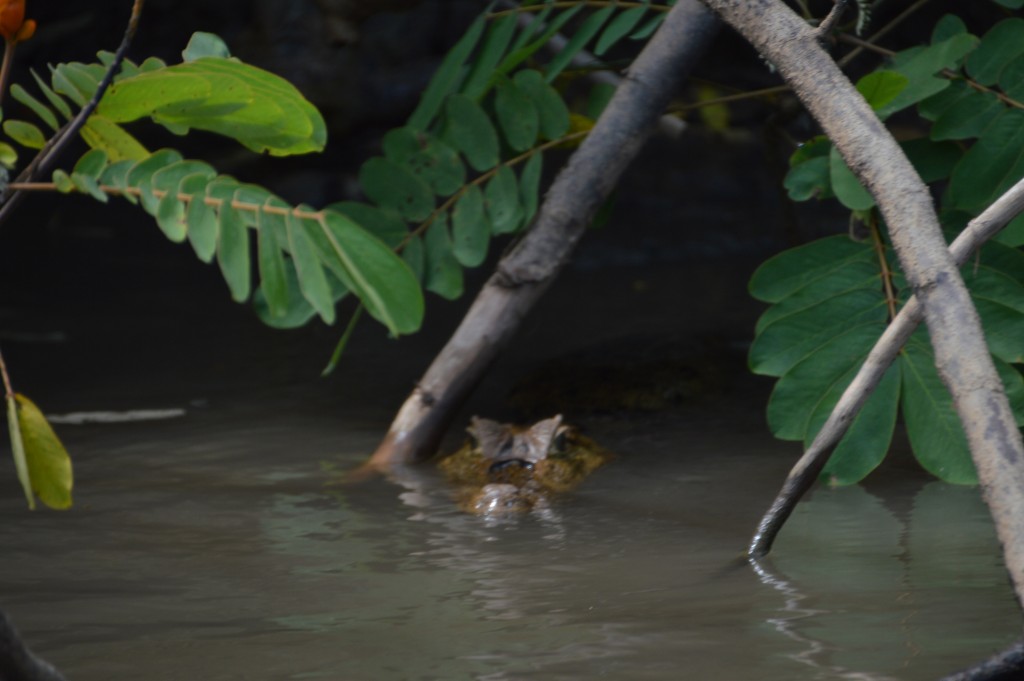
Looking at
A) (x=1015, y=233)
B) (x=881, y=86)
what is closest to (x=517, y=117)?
(x=881, y=86)

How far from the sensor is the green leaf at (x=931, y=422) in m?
2.62

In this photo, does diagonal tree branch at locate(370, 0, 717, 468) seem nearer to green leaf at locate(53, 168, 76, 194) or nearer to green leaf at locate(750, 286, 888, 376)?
green leaf at locate(750, 286, 888, 376)

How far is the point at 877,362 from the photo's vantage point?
84.4 inches

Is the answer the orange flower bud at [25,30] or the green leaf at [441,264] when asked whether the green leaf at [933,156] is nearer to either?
the green leaf at [441,264]

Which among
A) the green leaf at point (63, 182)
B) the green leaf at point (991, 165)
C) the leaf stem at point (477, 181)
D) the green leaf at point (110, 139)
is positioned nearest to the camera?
the green leaf at point (63, 182)

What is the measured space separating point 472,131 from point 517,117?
0.52 feet

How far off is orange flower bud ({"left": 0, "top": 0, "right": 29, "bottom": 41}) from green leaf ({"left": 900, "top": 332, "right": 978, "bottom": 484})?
206 cm

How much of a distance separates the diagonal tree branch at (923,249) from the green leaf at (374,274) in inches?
34.2

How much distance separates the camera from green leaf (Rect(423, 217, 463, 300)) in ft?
11.7

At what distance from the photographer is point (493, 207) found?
364 cm

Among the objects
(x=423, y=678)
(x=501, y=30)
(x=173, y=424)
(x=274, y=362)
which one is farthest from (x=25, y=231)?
(x=423, y=678)

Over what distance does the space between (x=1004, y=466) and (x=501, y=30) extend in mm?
2478

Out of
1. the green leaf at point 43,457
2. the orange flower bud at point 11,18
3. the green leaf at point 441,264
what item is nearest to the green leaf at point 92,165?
the orange flower bud at point 11,18

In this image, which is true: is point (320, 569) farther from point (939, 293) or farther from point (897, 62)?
point (897, 62)
